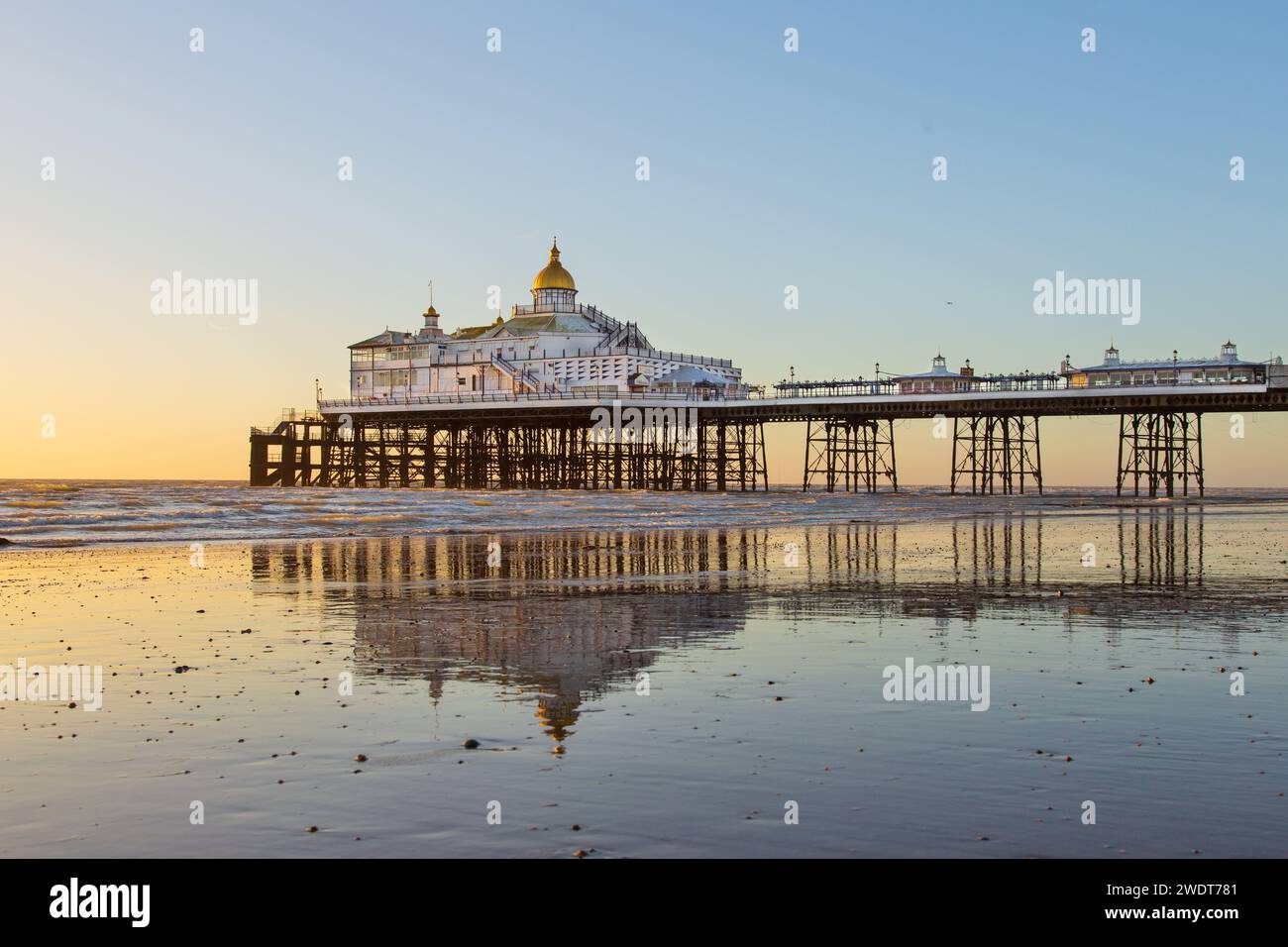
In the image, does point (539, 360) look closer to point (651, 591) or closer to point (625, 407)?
point (625, 407)

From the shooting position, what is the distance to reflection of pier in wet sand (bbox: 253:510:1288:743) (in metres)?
11.8

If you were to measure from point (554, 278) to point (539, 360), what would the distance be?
9.52m

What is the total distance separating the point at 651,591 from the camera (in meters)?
18.3

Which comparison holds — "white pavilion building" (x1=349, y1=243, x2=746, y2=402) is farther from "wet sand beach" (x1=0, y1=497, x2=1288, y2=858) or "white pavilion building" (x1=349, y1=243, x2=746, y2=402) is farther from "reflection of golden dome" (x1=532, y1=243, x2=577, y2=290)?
"wet sand beach" (x1=0, y1=497, x2=1288, y2=858)

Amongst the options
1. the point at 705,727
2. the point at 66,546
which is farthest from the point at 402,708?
the point at 66,546

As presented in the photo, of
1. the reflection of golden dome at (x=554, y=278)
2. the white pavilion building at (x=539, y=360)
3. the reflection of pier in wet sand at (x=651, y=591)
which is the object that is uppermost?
the reflection of golden dome at (x=554, y=278)

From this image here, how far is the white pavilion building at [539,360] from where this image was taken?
8406 centimetres

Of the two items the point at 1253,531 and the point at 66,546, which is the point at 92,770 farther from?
the point at 1253,531

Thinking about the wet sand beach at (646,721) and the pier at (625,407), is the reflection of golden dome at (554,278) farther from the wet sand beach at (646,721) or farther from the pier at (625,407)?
the wet sand beach at (646,721)

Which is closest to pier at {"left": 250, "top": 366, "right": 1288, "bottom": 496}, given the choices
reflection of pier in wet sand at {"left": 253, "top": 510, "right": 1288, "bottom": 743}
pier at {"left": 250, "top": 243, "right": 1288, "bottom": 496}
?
pier at {"left": 250, "top": 243, "right": 1288, "bottom": 496}

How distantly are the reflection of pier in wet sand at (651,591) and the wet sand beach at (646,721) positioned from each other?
0.11 m

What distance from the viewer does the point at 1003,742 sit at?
314 inches

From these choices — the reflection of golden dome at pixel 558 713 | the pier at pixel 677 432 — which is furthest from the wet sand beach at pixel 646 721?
the pier at pixel 677 432
